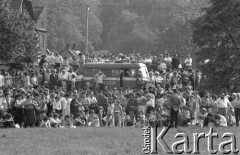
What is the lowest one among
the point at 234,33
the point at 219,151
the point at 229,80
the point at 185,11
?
the point at 219,151

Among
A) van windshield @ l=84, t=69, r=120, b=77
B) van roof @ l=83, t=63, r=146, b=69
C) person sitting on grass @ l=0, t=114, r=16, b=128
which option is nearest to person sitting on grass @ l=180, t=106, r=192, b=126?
person sitting on grass @ l=0, t=114, r=16, b=128

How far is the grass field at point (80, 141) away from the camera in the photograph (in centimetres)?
1967

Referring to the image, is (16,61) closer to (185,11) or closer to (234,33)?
(234,33)

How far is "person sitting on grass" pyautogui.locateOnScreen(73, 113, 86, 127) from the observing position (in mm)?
27469

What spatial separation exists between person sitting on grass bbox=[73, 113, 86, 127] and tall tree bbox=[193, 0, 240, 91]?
7963mm

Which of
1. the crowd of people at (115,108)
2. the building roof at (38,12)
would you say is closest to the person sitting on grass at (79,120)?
the crowd of people at (115,108)

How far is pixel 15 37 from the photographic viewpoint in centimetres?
3381

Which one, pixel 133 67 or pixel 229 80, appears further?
pixel 133 67

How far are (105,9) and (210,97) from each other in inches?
3688

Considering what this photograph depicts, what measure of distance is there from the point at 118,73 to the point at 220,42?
9.72 meters

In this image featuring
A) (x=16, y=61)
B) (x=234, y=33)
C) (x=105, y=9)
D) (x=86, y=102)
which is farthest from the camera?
(x=105, y=9)

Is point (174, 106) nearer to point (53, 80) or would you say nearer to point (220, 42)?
point (220, 42)

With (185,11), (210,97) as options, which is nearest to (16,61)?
(210,97)

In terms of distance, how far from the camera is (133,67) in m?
40.4
